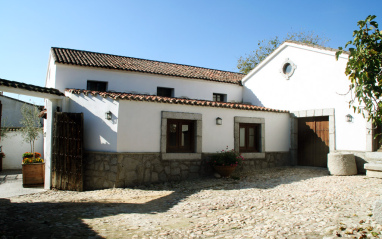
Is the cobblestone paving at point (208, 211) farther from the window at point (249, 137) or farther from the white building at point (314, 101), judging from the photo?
the window at point (249, 137)

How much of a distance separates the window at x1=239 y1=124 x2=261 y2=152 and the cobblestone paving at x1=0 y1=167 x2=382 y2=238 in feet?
8.15

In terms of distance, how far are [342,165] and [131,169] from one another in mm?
6884

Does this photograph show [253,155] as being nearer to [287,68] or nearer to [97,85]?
[287,68]

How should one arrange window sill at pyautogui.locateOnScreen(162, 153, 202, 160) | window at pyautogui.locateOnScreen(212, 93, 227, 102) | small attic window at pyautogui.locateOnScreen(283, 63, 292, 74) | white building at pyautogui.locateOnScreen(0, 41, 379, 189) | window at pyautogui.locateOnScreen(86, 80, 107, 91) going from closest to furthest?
white building at pyautogui.locateOnScreen(0, 41, 379, 189) < window sill at pyautogui.locateOnScreen(162, 153, 202, 160) < window at pyautogui.locateOnScreen(86, 80, 107, 91) < small attic window at pyautogui.locateOnScreen(283, 63, 292, 74) < window at pyautogui.locateOnScreen(212, 93, 227, 102)

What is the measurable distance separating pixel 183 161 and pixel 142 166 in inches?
56.2

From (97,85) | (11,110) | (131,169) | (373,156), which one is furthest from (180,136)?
(11,110)

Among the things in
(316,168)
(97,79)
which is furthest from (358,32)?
(97,79)

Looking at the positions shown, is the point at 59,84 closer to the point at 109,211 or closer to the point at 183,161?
the point at 183,161

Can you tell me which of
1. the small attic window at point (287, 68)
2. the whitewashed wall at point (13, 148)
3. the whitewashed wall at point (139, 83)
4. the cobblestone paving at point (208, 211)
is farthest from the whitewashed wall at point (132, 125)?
the whitewashed wall at point (13, 148)

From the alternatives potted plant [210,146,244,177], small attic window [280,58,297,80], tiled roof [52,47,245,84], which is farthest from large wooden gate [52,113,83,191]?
small attic window [280,58,297,80]

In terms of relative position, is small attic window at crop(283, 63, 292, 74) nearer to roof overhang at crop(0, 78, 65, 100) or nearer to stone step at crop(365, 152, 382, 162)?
stone step at crop(365, 152, 382, 162)

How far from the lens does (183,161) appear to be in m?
9.55

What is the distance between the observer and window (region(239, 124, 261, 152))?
11335mm

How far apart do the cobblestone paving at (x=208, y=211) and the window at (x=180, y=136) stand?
4.34 feet
